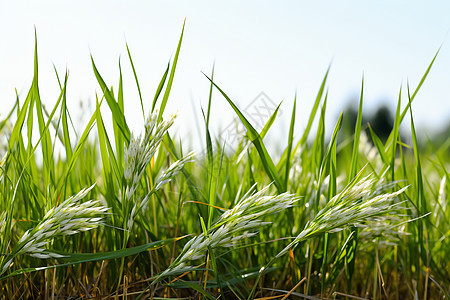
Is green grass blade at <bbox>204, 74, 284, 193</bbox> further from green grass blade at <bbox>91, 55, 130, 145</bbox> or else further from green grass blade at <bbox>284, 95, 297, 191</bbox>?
green grass blade at <bbox>91, 55, 130, 145</bbox>

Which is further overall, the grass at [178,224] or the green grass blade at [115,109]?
the green grass blade at [115,109]

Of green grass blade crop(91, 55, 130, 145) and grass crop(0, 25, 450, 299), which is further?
green grass blade crop(91, 55, 130, 145)

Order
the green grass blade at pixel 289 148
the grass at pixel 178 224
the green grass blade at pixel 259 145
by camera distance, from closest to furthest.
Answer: the grass at pixel 178 224 < the green grass blade at pixel 259 145 < the green grass blade at pixel 289 148

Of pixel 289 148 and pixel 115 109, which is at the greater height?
pixel 115 109

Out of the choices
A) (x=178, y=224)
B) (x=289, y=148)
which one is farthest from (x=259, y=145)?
(x=178, y=224)

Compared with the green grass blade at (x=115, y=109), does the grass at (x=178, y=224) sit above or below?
below

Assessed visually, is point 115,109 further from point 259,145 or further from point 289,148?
point 289,148

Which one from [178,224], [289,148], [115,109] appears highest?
[115,109]

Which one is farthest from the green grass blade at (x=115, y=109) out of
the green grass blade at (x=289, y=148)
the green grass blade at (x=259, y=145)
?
the green grass blade at (x=289, y=148)

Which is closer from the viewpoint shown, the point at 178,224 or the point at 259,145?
the point at 259,145

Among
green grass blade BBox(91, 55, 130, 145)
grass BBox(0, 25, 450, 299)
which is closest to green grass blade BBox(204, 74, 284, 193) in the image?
grass BBox(0, 25, 450, 299)

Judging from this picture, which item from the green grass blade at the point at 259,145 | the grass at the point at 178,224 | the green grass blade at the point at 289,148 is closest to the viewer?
the grass at the point at 178,224

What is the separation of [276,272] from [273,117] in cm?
42

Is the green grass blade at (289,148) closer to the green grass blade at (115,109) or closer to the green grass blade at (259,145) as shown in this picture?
the green grass blade at (259,145)
